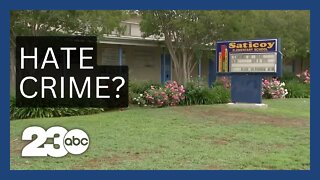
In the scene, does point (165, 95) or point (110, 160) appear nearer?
point (110, 160)

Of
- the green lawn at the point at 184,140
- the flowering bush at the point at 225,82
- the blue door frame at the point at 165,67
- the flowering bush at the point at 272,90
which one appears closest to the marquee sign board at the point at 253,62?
the green lawn at the point at 184,140

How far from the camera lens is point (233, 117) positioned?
38.5 ft

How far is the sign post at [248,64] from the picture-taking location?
14453 mm

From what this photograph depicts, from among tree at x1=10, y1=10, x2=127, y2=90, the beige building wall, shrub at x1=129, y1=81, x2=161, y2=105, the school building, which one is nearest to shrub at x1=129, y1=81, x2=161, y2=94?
shrub at x1=129, y1=81, x2=161, y2=105

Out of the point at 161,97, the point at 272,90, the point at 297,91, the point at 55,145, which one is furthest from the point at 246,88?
the point at 55,145

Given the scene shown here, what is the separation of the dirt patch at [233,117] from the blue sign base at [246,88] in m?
1.77

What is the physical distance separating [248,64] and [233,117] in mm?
3614

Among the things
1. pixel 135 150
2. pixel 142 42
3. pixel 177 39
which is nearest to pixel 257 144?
pixel 135 150

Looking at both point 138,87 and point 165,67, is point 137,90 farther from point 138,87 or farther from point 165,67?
point 165,67

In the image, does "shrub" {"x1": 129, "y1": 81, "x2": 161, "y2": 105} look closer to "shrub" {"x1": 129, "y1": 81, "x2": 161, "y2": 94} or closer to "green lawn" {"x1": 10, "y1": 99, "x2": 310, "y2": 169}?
"shrub" {"x1": 129, "y1": 81, "x2": 161, "y2": 94}

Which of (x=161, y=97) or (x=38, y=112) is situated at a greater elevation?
(x=161, y=97)

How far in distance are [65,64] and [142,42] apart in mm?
16375

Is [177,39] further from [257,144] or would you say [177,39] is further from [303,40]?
[257,144]

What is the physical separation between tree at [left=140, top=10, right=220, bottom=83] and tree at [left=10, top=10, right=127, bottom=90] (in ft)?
13.1
